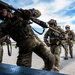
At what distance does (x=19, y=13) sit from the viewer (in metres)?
5.22

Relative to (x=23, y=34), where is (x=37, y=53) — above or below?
below

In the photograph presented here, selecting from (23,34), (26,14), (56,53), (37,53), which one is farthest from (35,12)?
(56,53)

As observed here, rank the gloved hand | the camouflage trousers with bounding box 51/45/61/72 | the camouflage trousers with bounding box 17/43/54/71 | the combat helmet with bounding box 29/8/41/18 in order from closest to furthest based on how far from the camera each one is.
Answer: the gloved hand, the combat helmet with bounding box 29/8/41/18, the camouflage trousers with bounding box 17/43/54/71, the camouflage trousers with bounding box 51/45/61/72

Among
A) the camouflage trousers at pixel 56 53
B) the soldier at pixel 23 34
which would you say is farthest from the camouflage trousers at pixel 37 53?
the camouflage trousers at pixel 56 53

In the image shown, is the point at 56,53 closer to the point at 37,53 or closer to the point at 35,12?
the point at 37,53

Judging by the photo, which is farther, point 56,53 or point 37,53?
point 56,53

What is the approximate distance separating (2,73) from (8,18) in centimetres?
225

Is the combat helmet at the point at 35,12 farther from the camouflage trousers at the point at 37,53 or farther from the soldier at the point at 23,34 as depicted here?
the camouflage trousers at the point at 37,53

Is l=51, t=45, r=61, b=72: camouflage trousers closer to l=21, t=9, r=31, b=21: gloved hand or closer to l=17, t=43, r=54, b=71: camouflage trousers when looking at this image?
l=17, t=43, r=54, b=71: camouflage trousers

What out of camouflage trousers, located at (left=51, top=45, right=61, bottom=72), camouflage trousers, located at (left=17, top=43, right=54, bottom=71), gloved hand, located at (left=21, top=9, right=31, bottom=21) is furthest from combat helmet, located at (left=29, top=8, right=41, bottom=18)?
camouflage trousers, located at (left=51, top=45, right=61, bottom=72)

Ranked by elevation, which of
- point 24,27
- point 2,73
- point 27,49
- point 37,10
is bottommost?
point 2,73

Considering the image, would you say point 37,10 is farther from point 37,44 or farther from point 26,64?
point 26,64

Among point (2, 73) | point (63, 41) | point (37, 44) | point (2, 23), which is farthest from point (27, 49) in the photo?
point (63, 41)

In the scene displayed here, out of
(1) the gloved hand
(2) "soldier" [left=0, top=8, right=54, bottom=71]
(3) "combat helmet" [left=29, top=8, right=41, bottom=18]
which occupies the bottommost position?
(2) "soldier" [left=0, top=8, right=54, bottom=71]
